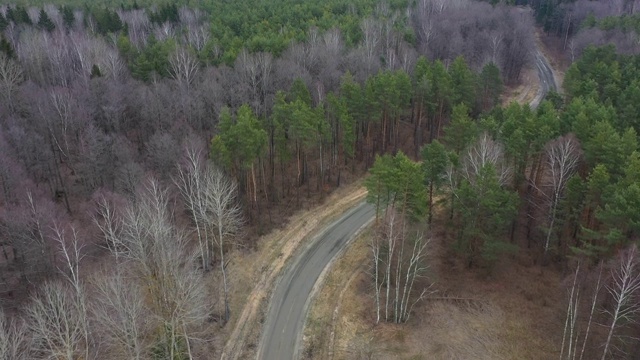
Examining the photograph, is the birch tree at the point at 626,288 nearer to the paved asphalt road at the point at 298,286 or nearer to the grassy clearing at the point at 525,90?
the paved asphalt road at the point at 298,286

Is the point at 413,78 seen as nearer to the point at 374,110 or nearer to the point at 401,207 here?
the point at 374,110

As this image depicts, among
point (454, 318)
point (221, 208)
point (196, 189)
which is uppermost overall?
point (221, 208)

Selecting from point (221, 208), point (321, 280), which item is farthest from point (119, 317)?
point (321, 280)

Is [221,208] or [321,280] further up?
[221,208]

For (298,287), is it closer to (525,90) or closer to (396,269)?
(396,269)

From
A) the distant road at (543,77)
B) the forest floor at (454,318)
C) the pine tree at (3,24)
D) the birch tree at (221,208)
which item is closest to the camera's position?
the forest floor at (454,318)

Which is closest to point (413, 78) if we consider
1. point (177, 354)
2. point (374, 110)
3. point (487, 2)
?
point (374, 110)

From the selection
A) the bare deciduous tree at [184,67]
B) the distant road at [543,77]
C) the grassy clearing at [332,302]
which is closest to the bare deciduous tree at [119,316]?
the grassy clearing at [332,302]

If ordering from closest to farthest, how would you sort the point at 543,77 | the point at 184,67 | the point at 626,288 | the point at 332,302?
the point at 626,288 → the point at 332,302 → the point at 184,67 → the point at 543,77
